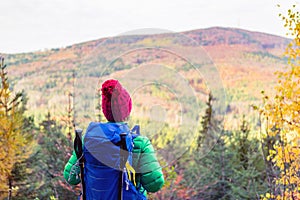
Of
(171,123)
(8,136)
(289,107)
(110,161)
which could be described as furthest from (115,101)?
(8,136)

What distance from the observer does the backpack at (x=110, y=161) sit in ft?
6.72

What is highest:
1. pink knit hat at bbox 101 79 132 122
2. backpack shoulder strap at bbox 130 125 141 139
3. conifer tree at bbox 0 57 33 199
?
pink knit hat at bbox 101 79 132 122

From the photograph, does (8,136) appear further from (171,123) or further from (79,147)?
(79,147)

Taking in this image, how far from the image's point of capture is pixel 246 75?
51875 millimetres

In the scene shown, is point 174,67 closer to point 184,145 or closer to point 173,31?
point 173,31

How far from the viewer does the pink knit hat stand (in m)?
2.08

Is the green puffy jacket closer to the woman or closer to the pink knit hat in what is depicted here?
the woman

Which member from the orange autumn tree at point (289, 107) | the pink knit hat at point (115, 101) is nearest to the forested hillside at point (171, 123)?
the orange autumn tree at point (289, 107)

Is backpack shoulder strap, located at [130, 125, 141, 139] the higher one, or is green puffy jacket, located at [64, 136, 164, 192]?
backpack shoulder strap, located at [130, 125, 141, 139]

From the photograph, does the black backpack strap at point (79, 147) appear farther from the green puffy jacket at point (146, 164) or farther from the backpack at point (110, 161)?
the green puffy jacket at point (146, 164)

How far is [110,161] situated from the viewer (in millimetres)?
2066

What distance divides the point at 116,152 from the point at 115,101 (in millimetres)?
265

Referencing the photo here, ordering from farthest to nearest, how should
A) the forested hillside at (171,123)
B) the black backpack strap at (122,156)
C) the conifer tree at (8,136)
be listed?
the conifer tree at (8,136)
the forested hillside at (171,123)
the black backpack strap at (122,156)

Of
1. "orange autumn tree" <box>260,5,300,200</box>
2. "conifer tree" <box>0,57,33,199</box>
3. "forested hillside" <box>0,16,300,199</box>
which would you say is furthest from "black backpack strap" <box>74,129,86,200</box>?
"conifer tree" <box>0,57,33,199</box>
